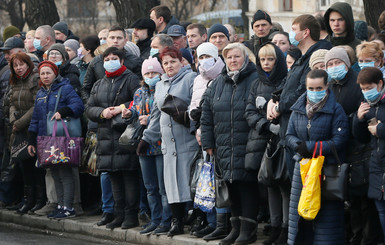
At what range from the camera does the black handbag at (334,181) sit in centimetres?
1015

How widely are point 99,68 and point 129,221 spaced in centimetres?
222

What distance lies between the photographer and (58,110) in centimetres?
1424

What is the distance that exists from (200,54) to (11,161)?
4.67 metres

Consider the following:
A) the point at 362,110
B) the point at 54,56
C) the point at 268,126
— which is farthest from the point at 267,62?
the point at 54,56

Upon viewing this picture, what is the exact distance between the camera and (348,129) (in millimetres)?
10336

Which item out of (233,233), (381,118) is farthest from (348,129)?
(233,233)

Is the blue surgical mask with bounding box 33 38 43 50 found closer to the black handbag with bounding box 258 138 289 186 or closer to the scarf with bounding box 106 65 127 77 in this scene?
the scarf with bounding box 106 65 127 77

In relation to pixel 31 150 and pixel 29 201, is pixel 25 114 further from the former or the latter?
pixel 29 201

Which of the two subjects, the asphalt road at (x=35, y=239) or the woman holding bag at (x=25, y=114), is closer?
the asphalt road at (x=35, y=239)

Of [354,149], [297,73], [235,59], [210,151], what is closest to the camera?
[354,149]

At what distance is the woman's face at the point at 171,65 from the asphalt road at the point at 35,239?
2312 mm

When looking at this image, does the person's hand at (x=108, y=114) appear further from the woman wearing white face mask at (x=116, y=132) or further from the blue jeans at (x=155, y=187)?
the blue jeans at (x=155, y=187)

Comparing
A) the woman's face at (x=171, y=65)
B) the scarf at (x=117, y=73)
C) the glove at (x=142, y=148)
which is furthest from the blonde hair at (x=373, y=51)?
the scarf at (x=117, y=73)

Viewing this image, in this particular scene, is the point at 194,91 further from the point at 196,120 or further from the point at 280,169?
the point at 280,169
